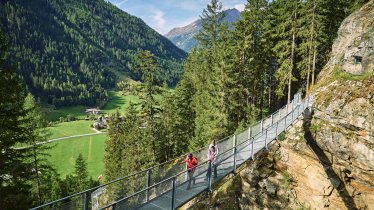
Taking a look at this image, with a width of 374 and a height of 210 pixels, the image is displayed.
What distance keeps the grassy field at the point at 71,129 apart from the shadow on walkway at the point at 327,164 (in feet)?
376

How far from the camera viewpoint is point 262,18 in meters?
34.9

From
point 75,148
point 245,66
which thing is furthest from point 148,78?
point 75,148

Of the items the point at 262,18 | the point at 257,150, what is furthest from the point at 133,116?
the point at 257,150

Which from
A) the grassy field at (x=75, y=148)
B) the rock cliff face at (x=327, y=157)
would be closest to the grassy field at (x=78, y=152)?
the grassy field at (x=75, y=148)

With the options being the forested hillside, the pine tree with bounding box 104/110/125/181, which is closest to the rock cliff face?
the forested hillside

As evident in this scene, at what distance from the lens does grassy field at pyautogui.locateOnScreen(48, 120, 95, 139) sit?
405 ft

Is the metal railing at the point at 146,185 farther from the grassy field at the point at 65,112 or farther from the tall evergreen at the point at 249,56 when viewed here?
the grassy field at the point at 65,112

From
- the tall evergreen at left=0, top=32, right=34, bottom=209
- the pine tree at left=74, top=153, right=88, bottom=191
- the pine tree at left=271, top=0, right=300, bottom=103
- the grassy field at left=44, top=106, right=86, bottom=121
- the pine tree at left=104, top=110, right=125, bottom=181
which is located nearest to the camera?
Result: the tall evergreen at left=0, top=32, right=34, bottom=209

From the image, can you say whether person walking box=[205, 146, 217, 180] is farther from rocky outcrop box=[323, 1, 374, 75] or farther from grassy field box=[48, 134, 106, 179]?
grassy field box=[48, 134, 106, 179]

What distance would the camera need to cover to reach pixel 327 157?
20797 mm

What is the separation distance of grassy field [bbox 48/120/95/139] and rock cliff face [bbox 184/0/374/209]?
11182cm

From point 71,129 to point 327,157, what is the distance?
127m

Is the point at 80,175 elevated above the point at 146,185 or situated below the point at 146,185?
below

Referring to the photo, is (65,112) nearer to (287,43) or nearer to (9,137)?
(287,43)
